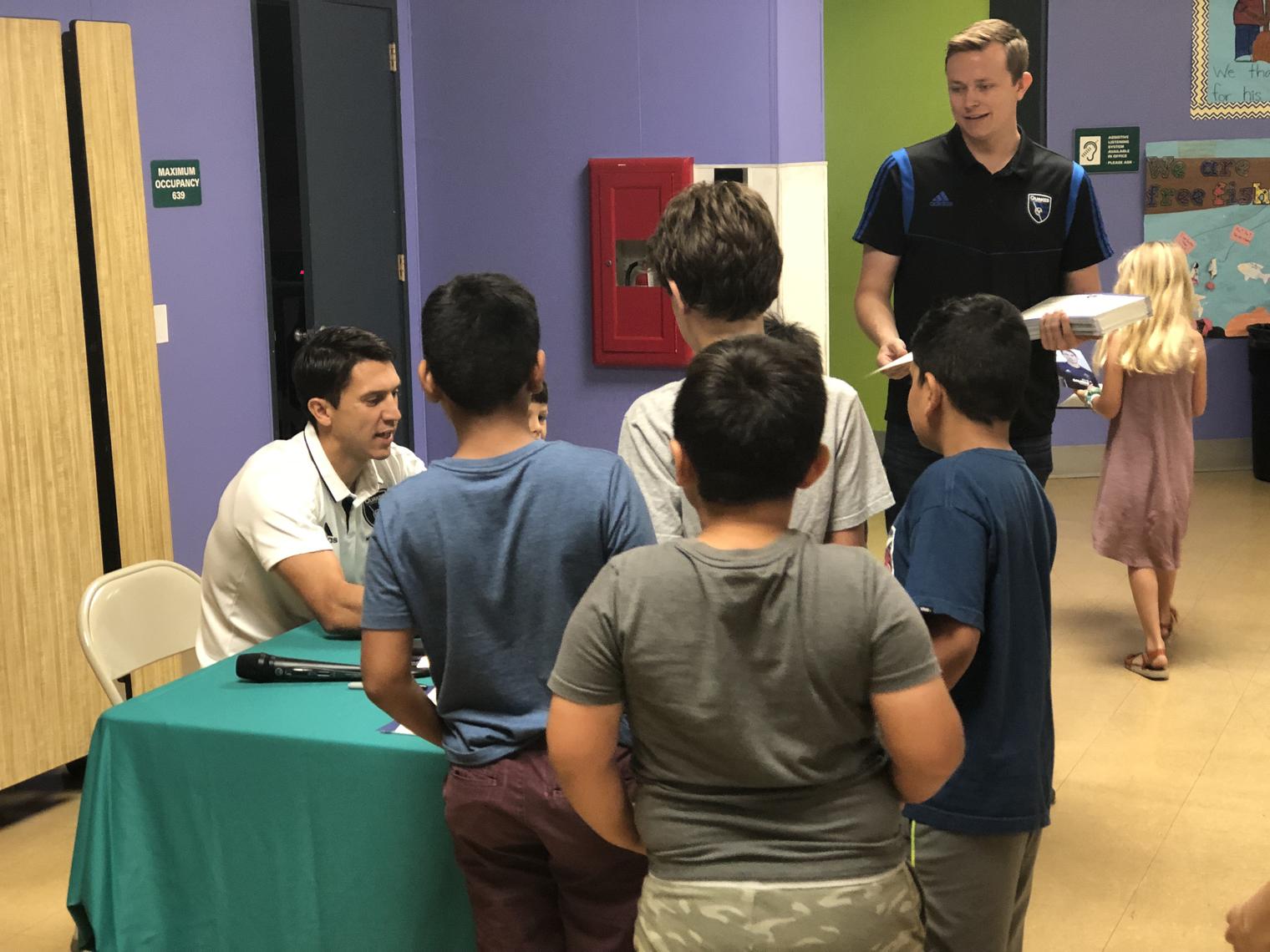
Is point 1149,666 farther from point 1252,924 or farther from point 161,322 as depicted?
point 161,322

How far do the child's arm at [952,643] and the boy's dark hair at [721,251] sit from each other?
560 mm

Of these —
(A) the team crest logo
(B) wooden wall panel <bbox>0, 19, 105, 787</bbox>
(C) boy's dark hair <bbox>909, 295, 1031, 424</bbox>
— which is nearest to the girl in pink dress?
(A) the team crest logo

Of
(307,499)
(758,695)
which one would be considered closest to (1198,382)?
(307,499)

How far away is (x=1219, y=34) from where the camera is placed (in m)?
8.61

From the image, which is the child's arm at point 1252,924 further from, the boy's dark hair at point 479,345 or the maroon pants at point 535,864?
the boy's dark hair at point 479,345

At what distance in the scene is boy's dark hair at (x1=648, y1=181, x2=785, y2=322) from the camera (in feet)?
7.10

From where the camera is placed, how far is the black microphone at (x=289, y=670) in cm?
287

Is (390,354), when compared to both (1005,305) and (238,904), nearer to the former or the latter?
(238,904)

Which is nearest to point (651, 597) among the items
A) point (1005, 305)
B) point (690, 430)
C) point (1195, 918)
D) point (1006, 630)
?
point (690, 430)

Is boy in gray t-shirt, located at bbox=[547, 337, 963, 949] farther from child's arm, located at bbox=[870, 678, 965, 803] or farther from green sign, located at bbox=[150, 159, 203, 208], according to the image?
green sign, located at bbox=[150, 159, 203, 208]

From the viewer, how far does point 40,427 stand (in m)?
4.17

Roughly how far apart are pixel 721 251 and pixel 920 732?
32.5 inches

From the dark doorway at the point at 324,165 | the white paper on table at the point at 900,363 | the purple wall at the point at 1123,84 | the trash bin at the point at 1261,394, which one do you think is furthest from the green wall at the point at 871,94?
the white paper on table at the point at 900,363

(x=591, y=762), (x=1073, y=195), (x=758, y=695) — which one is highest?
(x=1073, y=195)
